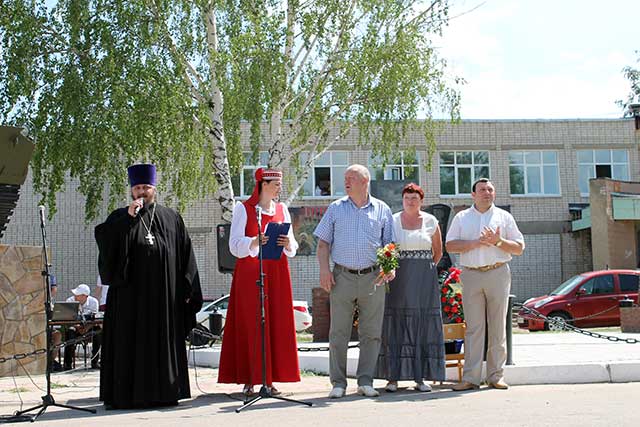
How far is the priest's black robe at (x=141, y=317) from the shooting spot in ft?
28.4

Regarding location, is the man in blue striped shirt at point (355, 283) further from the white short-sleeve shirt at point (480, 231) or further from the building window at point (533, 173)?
the building window at point (533, 173)

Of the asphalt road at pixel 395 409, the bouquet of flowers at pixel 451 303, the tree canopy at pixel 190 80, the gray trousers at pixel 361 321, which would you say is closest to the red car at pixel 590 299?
the tree canopy at pixel 190 80

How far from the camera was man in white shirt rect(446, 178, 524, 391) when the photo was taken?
952 cm

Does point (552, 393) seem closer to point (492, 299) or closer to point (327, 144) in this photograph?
point (492, 299)

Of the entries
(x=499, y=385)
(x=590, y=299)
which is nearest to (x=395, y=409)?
(x=499, y=385)

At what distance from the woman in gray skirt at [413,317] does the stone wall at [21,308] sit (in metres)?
6.69

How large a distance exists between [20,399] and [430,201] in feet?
92.6

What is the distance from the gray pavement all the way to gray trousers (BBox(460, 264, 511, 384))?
0.26 meters

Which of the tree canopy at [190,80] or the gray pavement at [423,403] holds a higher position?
the tree canopy at [190,80]

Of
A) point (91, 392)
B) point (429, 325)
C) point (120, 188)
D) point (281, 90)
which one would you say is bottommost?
point (91, 392)

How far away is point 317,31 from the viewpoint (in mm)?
19016

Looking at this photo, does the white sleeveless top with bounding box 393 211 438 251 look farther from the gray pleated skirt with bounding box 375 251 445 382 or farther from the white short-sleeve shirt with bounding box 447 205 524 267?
the white short-sleeve shirt with bounding box 447 205 524 267

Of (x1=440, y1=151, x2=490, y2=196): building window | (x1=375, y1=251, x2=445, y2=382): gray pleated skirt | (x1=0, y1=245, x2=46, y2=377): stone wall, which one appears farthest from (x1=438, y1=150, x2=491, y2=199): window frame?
(x1=375, y1=251, x2=445, y2=382): gray pleated skirt

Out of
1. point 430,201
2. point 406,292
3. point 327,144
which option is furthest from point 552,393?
point 430,201
